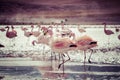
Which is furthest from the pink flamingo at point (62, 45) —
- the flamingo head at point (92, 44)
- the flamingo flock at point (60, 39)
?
the flamingo head at point (92, 44)

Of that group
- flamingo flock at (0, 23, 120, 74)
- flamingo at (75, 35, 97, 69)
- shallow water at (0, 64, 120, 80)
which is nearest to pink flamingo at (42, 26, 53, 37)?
flamingo flock at (0, 23, 120, 74)

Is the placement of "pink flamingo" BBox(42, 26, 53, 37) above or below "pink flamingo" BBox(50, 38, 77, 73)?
above

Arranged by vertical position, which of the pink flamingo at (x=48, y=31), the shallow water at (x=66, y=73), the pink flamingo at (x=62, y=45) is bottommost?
the shallow water at (x=66, y=73)

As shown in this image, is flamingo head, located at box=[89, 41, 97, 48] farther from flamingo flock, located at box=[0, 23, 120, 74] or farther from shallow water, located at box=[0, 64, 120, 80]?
shallow water, located at box=[0, 64, 120, 80]

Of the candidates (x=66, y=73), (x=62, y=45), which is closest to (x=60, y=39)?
(x=62, y=45)

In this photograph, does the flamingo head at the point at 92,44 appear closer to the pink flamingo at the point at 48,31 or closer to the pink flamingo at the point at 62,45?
the pink flamingo at the point at 62,45

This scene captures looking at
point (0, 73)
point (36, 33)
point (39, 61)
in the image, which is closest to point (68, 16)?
point (36, 33)

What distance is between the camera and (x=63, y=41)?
8.64 feet

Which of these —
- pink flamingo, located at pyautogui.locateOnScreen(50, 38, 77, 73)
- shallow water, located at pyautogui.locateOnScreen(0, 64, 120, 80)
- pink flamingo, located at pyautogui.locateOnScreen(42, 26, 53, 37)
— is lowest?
shallow water, located at pyautogui.locateOnScreen(0, 64, 120, 80)

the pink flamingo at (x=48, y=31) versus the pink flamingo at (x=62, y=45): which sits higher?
the pink flamingo at (x=48, y=31)

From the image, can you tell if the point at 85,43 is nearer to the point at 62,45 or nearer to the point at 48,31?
the point at 62,45

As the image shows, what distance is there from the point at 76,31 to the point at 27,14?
1.58 feet

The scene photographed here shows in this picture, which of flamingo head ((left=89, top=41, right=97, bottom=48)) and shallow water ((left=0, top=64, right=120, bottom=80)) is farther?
flamingo head ((left=89, top=41, right=97, bottom=48))

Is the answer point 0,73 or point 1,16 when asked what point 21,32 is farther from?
point 0,73
